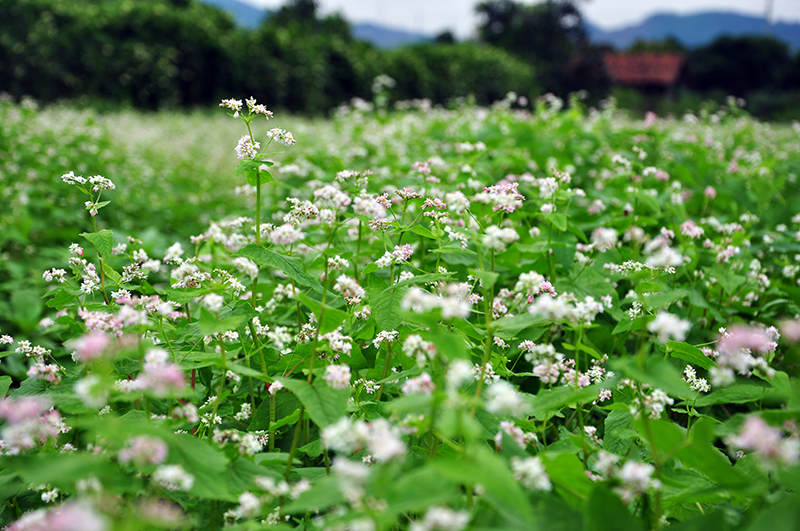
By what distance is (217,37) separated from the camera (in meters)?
20.3

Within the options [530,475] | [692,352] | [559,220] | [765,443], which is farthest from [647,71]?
[530,475]

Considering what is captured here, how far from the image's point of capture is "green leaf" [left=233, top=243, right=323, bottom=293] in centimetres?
182

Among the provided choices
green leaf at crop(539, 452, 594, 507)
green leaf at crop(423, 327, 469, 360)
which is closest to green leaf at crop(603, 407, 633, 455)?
green leaf at crop(539, 452, 594, 507)

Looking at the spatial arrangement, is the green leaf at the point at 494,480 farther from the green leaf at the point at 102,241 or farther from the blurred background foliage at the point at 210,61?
the blurred background foliage at the point at 210,61

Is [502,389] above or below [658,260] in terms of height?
below

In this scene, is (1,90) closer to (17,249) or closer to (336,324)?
(17,249)

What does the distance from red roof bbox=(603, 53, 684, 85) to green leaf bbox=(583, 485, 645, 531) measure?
49691 millimetres

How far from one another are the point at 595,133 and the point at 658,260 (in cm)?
535

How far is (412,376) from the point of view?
1839mm

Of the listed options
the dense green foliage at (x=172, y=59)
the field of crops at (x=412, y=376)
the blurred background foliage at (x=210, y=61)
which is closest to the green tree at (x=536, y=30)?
the blurred background foliage at (x=210, y=61)

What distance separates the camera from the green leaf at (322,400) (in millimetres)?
1354

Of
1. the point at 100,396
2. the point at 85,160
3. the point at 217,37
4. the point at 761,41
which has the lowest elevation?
the point at 85,160

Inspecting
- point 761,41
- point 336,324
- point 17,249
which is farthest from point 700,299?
point 761,41

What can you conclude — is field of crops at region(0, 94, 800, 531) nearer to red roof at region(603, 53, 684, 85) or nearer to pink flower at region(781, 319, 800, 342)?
pink flower at region(781, 319, 800, 342)
